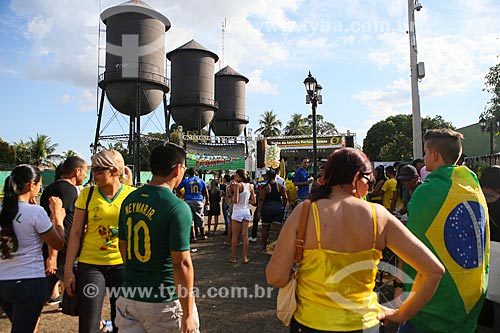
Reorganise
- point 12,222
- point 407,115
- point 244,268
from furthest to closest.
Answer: point 407,115
point 244,268
point 12,222

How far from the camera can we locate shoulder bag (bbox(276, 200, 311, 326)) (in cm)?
175

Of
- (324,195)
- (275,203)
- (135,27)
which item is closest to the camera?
(324,195)

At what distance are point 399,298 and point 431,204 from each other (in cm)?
62

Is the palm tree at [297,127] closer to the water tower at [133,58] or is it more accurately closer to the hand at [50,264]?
the water tower at [133,58]

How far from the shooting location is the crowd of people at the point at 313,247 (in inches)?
67.8

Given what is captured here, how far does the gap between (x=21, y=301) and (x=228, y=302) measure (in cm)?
295

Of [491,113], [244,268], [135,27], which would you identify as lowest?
[244,268]

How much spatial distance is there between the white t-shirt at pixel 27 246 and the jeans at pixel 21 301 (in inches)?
2.0

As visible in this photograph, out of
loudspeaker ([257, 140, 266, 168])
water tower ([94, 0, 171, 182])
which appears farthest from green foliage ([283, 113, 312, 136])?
water tower ([94, 0, 171, 182])

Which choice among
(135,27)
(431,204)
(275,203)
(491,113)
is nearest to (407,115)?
(491,113)

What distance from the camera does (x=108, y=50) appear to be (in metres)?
23.6

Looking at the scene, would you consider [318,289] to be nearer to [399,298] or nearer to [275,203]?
[399,298]

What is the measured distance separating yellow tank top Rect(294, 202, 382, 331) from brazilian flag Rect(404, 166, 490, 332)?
1.60ft

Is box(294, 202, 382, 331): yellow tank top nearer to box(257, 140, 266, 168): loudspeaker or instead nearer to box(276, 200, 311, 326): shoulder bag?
box(276, 200, 311, 326): shoulder bag
